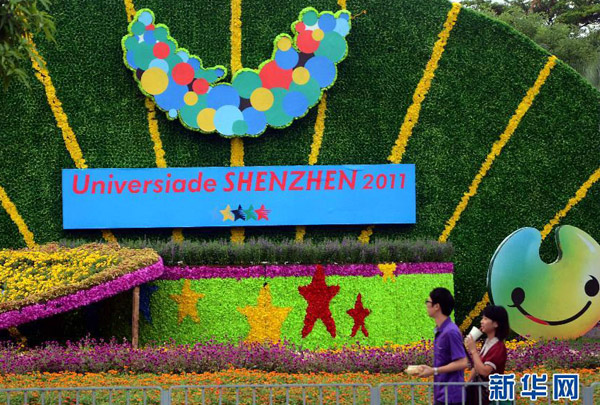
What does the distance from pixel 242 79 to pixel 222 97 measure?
43 cm

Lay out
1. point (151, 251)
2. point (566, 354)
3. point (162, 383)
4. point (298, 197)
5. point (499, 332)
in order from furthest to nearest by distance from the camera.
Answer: point (298, 197), point (151, 251), point (566, 354), point (162, 383), point (499, 332)

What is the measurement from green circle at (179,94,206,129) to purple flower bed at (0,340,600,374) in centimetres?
464

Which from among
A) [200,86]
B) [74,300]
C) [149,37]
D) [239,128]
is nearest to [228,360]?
[74,300]

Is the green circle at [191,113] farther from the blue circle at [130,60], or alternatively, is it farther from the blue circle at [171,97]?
the blue circle at [130,60]

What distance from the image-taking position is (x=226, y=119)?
49.1 feet

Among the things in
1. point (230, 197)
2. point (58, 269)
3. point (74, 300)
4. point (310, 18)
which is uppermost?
point (310, 18)

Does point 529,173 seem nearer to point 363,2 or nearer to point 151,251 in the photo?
point 363,2

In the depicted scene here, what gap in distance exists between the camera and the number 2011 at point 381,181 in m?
15.0

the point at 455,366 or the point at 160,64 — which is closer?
the point at 455,366

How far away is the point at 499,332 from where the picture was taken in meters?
→ 6.66

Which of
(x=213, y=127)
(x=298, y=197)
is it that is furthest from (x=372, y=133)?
(x=213, y=127)

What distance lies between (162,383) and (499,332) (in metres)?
4.02

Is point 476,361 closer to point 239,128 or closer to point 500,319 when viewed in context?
point 500,319

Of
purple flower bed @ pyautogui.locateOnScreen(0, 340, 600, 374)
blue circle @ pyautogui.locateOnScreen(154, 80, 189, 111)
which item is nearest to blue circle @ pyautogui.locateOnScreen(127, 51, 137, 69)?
blue circle @ pyautogui.locateOnScreen(154, 80, 189, 111)
